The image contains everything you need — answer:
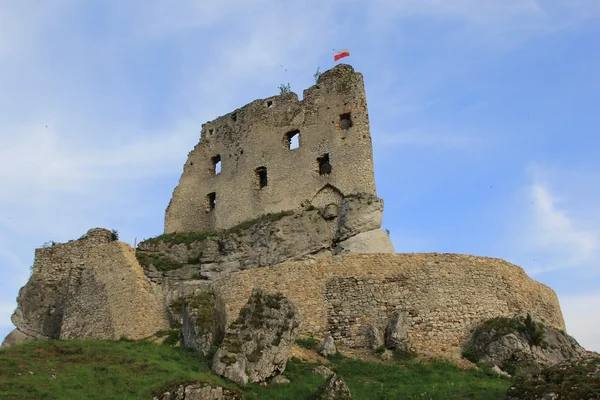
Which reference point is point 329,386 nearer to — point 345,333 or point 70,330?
point 345,333

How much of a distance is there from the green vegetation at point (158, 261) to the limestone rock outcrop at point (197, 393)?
684 inches

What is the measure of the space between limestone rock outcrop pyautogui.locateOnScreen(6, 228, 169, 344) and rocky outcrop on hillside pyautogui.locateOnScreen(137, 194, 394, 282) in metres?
2.72

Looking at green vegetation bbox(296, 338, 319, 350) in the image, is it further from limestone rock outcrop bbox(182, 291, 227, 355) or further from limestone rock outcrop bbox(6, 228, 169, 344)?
limestone rock outcrop bbox(6, 228, 169, 344)

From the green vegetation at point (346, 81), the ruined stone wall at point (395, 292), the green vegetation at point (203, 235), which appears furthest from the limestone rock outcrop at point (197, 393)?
the green vegetation at point (346, 81)

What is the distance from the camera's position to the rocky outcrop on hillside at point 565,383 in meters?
15.8

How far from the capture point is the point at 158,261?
36.3 metres

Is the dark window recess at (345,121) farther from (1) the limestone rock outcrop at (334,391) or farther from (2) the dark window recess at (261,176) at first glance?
(1) the limestone rock outcrop at (334,391)

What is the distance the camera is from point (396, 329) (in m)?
26.4

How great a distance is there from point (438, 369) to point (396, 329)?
8.48ft

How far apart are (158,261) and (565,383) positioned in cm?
2393

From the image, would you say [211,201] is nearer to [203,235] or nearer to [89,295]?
[203,235]

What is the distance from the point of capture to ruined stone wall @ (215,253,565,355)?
89.6ft

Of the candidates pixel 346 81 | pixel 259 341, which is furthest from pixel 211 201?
pixel 259 341

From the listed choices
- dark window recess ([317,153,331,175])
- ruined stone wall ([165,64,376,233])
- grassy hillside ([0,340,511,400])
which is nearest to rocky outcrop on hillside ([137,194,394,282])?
ruined stone wall ([165,64,376,233])
